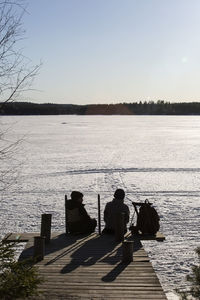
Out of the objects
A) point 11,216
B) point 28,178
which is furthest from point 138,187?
point 11,216

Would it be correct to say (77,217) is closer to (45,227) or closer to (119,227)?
(45,227)

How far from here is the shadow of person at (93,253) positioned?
6195mm

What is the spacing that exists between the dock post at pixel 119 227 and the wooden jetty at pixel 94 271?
0.46ft

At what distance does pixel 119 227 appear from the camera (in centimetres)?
731

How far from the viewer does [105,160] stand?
24.0 meters

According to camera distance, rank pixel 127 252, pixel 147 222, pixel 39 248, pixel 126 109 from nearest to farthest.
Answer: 1. pixel 127 252
2. pixel 39 248
3. pixel 147 222
4. pixel 126 109

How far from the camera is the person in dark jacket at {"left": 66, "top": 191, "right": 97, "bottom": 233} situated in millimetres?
7840

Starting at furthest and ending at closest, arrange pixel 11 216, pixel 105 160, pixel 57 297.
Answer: pixel 105 160, pixel 11 216, pixel 57 297

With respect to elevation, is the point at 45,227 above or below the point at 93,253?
above

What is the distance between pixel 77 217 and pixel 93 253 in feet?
4.09

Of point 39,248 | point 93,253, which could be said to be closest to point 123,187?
point 93,253

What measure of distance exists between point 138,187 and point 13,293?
1201 cm

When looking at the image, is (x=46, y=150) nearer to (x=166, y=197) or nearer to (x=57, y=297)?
(x=166, y=197)

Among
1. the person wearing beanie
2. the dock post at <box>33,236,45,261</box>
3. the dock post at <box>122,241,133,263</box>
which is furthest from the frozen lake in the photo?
the dock post at <box>33,236,45,261</box>
